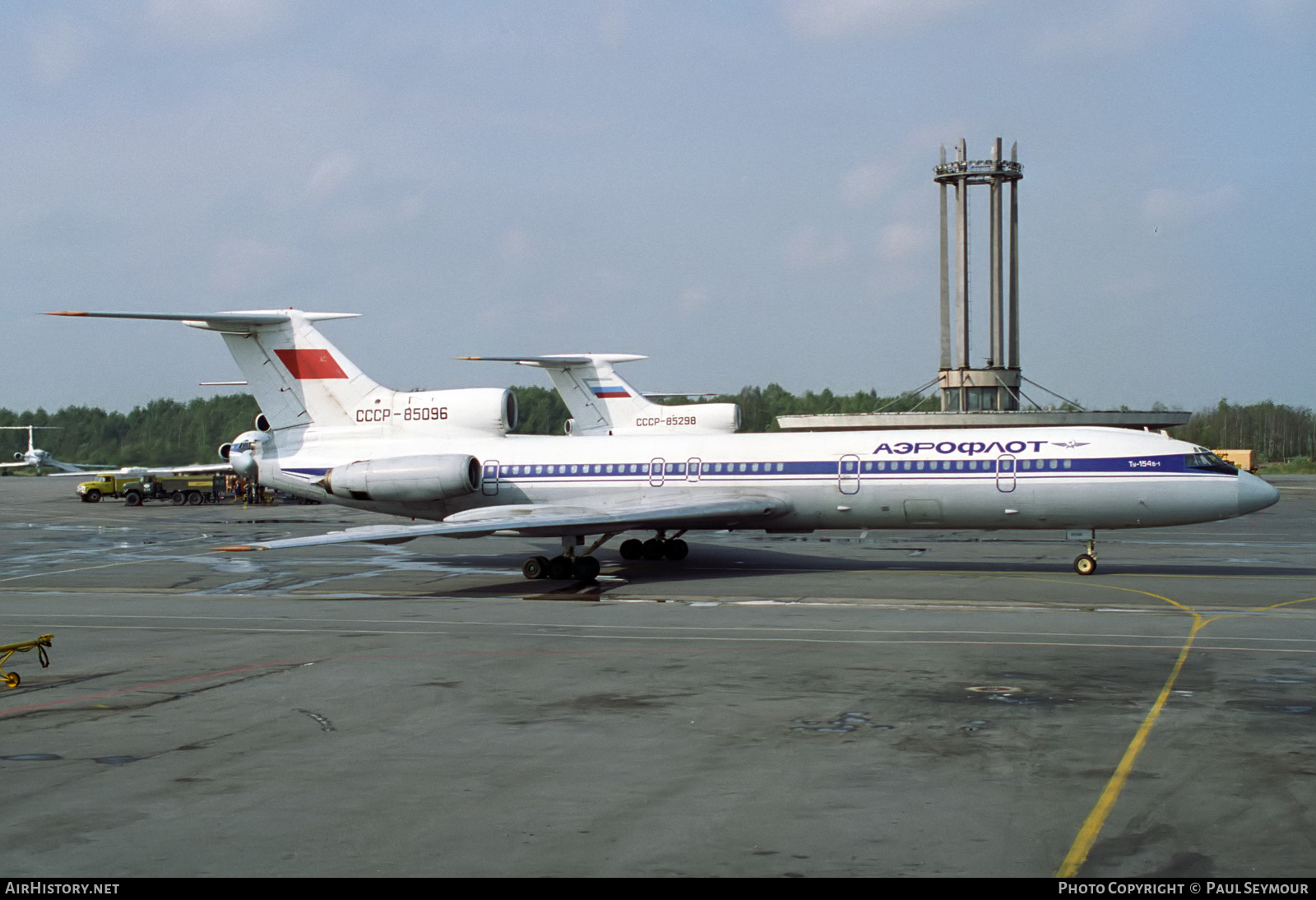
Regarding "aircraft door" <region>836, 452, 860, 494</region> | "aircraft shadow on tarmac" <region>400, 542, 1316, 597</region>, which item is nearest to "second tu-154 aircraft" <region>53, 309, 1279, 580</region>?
"aircraft door" <region>836, 452, 860, 494</region>

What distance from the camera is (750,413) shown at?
113 meters

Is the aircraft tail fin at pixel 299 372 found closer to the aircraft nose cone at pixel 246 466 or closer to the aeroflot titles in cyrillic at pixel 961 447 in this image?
the aircraft nose cone at pixel 246 466

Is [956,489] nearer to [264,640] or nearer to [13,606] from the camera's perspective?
[264,640]

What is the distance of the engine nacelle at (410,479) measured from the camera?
28.8 meters

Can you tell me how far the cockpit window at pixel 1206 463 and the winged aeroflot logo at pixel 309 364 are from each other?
21.0 meters

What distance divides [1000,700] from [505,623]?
934cm

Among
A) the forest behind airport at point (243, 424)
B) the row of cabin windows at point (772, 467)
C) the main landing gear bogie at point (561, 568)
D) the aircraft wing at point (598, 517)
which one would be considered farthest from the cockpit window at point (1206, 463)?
the forest behind airport at point (243, 424)

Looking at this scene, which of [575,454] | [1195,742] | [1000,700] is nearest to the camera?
[1195,742]

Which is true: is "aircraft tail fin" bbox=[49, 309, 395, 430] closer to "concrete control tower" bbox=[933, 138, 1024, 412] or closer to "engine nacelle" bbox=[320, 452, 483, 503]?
"engine nacelle" bbox=[320, 452, 483, 503]

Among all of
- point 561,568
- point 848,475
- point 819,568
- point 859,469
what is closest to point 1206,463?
point 859,469

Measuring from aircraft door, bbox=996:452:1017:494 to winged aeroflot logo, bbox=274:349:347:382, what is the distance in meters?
17.0

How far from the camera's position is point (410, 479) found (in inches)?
1137

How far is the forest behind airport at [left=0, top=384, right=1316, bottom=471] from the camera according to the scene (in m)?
57.7

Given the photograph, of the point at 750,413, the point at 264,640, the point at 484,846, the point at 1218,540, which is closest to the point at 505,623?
the point at 264,640
